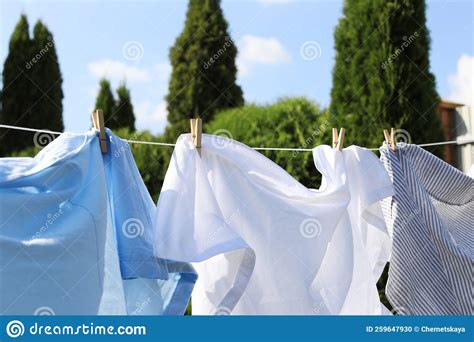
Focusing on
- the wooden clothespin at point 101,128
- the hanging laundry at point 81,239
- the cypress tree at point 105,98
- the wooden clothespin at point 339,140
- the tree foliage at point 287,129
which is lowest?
the hanging laundry at point 81,239

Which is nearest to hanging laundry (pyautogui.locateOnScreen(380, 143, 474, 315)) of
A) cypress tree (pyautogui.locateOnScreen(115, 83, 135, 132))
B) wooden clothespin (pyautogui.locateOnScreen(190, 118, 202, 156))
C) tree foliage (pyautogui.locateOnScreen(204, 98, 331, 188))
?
wooden clothespin (pyautogui.locateOnScreen(190, 118, 202, 156))

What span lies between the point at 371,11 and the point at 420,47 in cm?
35

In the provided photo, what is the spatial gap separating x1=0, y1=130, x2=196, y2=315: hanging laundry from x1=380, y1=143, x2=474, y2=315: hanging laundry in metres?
0.66

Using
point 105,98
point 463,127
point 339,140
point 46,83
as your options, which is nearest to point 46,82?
point 46,83

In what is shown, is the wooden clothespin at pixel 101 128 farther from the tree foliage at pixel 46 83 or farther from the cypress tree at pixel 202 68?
the tree foliage at pixel 46 83

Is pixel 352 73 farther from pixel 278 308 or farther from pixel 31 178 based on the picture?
pixel 31 178

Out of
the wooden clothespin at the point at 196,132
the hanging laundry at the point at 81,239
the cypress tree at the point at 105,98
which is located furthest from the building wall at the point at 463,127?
the hanging laundry at the point at 81,239

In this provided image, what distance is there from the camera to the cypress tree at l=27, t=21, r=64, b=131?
260 inches

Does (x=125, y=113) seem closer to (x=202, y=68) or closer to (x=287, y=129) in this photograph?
(x=202, y=68)

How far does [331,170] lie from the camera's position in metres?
2.09

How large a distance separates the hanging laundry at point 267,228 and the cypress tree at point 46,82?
15.9 feet

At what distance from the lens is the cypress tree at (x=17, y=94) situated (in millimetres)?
6574

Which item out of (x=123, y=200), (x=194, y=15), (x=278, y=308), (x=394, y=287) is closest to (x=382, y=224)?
(x=394, y=287)

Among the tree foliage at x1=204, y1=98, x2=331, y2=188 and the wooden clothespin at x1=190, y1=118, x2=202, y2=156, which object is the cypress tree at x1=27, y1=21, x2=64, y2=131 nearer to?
the tree foliage at x1=204, y1=98, x2=331, y2=188
